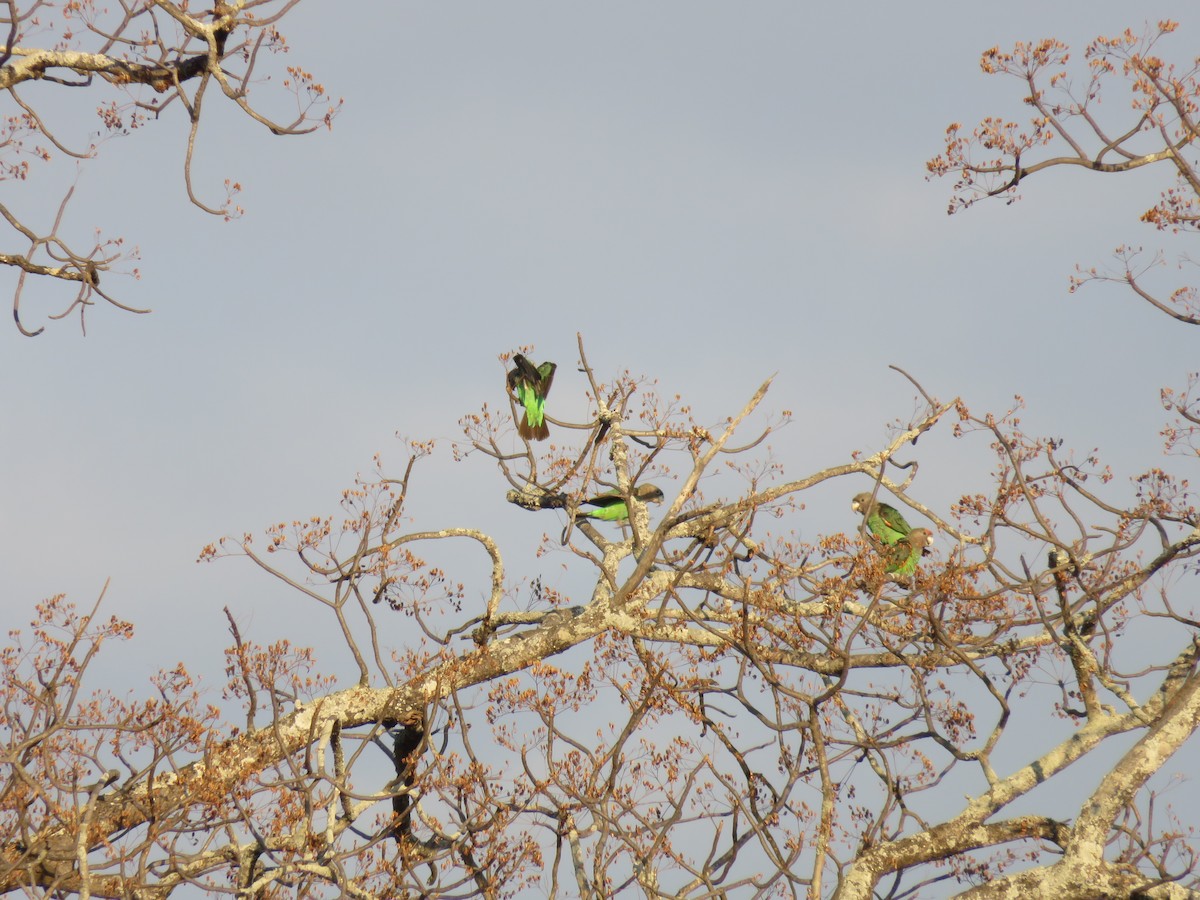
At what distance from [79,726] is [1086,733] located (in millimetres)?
7424

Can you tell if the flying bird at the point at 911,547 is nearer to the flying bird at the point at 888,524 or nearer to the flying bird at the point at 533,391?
the flying bird at the point at 888,524

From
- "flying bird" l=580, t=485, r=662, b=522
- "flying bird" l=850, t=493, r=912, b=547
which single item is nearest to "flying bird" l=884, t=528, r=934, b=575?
"flying bird" l=850, t=493, r=912, b=547

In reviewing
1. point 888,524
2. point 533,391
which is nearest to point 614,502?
point 533,391

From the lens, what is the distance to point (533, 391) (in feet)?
39.7

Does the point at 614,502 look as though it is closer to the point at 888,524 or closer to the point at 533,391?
the point at 533,391

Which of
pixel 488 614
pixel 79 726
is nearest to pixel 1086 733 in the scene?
pixel 488 614

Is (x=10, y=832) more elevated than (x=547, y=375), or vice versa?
(x=547, y=375)

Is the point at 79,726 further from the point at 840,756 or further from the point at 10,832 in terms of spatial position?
the point at 840,756

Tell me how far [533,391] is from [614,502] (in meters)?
1.43

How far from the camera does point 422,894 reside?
8.80 meters

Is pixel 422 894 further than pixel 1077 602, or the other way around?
pixel 1077 602

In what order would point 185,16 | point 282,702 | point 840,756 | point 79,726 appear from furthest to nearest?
point 282,702
point 840,756
point 185,16
point 79,726

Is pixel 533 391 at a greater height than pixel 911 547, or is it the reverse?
pixel 533 391

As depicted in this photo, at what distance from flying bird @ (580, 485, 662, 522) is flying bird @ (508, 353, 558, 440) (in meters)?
0.97
